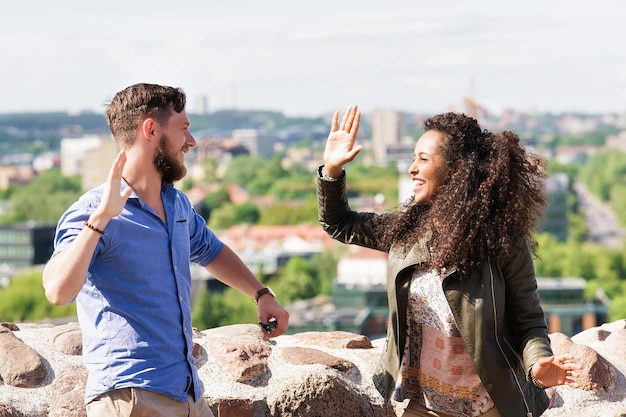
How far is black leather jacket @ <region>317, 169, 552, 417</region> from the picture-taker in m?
3.06

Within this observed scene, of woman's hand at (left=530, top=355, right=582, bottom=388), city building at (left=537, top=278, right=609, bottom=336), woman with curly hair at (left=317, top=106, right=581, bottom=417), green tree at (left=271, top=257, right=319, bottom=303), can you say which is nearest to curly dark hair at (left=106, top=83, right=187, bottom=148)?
woman with curly hair at (left=317, top=106, right=581, bottom=417)

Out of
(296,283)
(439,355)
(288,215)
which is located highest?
(439,355)

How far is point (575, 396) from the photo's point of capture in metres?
3.76

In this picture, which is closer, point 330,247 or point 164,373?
point 164,373

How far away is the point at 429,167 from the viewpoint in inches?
126

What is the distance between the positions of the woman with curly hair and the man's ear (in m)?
0.57

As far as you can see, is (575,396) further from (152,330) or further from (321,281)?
(321,281)

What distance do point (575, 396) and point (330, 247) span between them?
68.9 m

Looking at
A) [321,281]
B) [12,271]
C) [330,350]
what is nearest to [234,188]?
[12,271]

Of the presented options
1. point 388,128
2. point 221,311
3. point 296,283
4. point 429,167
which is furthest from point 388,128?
point 429,167

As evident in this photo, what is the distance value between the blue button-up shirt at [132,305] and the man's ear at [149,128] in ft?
0.43

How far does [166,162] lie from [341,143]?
586 millimetres

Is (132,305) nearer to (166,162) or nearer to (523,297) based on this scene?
(166,162)

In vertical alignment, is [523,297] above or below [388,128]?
above
